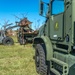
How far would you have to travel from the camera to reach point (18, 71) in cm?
925

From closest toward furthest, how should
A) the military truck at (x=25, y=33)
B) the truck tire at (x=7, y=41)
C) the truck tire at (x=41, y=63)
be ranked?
the truck tire at (x=41, y=63), the truck tire at (x=7, y=41), the military truck at (x=25, y=33)

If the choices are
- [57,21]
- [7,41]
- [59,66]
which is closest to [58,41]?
[57,21]

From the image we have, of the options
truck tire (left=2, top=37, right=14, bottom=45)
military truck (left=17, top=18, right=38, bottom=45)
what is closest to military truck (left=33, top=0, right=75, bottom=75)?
truck tire (left=2, top=37, right=14, bottom=45)

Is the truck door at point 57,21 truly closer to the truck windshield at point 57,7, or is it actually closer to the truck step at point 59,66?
the truck windshield at point 57,7

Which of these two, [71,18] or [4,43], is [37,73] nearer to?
[71,18]

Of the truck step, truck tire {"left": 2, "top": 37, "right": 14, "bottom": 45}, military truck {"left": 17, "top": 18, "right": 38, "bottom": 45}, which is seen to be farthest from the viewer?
military truck {"left": 17, "top": 18, "right": 38, "bottom": 45}

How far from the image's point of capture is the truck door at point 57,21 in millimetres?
6957

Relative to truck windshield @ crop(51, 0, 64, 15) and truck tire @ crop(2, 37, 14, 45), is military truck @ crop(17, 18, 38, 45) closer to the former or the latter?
truck tire @ crop(2, 37, 14, 45)

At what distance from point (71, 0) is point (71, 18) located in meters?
0.48

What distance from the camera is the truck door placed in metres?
6.96

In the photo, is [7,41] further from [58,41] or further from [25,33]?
[58,41]

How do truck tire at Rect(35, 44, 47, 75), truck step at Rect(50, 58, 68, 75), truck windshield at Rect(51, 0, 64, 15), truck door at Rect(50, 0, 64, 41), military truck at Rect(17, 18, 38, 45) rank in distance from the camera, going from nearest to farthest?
truck step at Rect(50, 58, 68, 75) < truck door at Rect(50, 0, 64, 41) < truck windshield at Rect(51, 0, 64, 15) < truck tire at Rect(35, 44, 47, 75) < military truck at Rect(17, 18, 38, 45)

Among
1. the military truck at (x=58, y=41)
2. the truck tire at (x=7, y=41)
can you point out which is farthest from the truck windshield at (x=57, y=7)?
the truck tire at (x=7, y=41)

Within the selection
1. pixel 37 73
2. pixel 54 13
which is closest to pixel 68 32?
pixel 54 13
